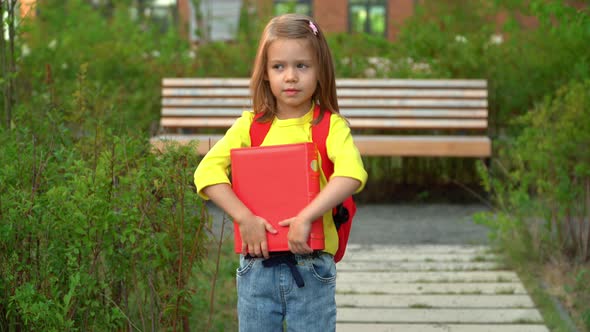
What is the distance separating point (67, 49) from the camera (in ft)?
31.0

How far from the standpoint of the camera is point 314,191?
2.88 m

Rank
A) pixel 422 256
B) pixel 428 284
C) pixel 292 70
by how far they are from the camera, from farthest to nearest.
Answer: pixel 422 256, pixel 428 284, pixel 292 70

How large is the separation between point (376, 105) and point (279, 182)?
6.51 metres

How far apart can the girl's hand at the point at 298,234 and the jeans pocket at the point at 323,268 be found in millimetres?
93

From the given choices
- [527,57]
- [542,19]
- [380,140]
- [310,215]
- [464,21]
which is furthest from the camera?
[464,21]

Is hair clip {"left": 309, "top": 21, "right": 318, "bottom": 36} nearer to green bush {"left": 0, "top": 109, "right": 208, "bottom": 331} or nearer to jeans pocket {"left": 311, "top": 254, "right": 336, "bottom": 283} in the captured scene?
jeans pocket {"left": 311, "top": 254, "right": 336, "bottom": 283}

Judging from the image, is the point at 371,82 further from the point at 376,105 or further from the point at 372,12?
the point at 372,12

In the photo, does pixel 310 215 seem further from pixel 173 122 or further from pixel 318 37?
pixel 173 122

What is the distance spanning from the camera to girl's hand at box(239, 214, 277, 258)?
9.35 feet

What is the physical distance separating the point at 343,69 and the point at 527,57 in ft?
6.14

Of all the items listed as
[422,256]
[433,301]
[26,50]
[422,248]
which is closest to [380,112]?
[422,248]

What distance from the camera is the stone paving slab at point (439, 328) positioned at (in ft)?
15.0

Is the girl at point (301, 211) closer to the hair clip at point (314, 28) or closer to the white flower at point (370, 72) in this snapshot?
the hair clip at point (314, 28)

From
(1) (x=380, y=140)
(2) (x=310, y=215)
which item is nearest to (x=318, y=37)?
(2) (x=310, y=215)
